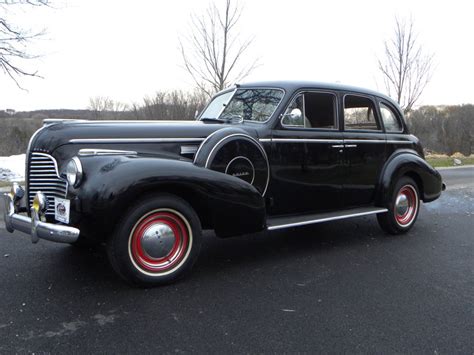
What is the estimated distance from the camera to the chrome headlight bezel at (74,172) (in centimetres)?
355

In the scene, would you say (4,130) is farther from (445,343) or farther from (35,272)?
(445,343)

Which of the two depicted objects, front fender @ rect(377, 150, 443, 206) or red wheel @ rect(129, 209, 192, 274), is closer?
red wheel @ rect(129, 209, 192, 274)

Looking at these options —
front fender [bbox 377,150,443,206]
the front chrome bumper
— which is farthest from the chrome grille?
front fender [bbox 377,150,443,206]

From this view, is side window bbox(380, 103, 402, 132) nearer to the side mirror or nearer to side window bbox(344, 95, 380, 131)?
side window bbox(344, 95, 380, 131)

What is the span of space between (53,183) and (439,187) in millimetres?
5341

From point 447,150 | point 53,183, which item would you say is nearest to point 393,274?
point 53,183

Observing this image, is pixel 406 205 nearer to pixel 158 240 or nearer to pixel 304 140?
pixel 304 140

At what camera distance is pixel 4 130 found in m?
25.0

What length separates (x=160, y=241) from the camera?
379 centimetres

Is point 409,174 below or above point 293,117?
below

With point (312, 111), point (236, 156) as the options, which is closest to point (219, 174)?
point (236, 156)

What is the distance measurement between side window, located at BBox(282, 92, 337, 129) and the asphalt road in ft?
4.95

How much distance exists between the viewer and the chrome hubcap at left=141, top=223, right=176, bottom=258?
3750 millimetres

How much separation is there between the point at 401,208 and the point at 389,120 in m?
1.26
